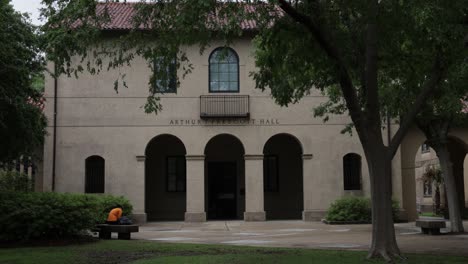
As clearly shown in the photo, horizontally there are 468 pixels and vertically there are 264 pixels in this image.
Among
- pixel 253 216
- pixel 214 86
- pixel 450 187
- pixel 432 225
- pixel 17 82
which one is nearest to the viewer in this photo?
pixel 17 82

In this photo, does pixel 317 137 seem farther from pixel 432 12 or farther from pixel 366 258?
pixel 432 12

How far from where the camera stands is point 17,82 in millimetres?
16516

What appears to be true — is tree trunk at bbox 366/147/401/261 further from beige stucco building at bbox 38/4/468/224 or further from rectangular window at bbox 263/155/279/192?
rectangular window at bbox 263/155/279/192

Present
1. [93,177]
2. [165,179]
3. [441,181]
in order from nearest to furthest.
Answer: [93,177] < [165,179] < [441,181]

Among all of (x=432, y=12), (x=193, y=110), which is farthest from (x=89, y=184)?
(x=432, y=12)

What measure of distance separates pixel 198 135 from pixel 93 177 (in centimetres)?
487

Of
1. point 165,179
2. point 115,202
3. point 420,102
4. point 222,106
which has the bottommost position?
point 115,202

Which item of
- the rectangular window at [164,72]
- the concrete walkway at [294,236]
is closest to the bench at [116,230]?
the concrete walkway at [294,236]

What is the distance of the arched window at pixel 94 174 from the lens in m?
24.8

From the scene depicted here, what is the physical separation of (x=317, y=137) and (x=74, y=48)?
52.6 ft

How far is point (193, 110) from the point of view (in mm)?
24750

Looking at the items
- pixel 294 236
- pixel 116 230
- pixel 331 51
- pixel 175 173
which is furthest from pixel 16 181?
pixel 331 51

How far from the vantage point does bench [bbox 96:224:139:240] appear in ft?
54.7

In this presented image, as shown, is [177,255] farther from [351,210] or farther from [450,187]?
[351,210]
